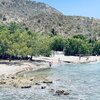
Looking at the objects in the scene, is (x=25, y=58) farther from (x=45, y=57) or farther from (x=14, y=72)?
(x=14, y=72)

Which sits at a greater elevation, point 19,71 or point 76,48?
point 76,48

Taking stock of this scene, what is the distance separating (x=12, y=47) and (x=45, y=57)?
3527 cm

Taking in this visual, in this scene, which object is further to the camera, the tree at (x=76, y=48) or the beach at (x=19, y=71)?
the tree at (x=76, y=48)

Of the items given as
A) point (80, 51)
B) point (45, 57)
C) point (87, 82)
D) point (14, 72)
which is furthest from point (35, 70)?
point (80, 51)

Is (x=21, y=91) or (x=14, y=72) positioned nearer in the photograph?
(x=21, y=91)

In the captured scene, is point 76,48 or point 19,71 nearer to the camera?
point 19,71

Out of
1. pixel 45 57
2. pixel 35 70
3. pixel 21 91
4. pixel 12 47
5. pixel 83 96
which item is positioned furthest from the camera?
pixel 45 57

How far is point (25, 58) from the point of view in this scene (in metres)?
146

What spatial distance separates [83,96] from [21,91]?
12908 millimetres

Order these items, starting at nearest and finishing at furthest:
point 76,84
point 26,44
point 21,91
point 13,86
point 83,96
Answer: point 83,96, point 21,91, point 13,86, point 76,84, point 26,44

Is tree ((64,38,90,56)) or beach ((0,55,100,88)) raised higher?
tree ((64,38,90,56))

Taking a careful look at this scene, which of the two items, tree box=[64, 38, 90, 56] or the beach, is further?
tree box=[64, 38, 90, 56]

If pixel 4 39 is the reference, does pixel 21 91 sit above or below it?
below

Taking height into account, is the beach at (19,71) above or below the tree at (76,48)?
below
